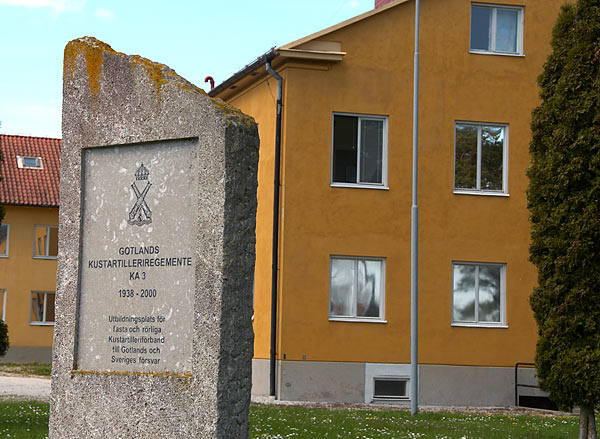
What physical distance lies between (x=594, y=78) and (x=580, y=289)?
10.4 feet

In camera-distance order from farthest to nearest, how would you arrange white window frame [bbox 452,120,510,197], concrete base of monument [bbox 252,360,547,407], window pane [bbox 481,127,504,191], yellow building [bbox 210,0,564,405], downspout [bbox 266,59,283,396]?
window pane [bbox 481,127,504,191] → white window frame [bbox 452,120,510,197] → yellow building [bbox 210,0,564,405] → downspout [bbox 266,59,283,396] → concrete base of monument [bbox 252,360,547,407]

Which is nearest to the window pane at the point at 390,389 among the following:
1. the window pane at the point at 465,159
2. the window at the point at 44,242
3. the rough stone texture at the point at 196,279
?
the window pane at the point at 465,159

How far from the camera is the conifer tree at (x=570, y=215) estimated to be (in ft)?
47.0

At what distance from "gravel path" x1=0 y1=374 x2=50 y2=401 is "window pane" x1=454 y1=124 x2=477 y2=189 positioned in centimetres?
1049

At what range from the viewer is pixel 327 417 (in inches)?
664

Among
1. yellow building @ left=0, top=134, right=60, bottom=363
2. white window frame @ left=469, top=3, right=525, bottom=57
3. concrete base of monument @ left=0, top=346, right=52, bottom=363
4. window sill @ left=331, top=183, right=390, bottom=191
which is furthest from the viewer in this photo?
yellow building @ left=0, top=134, right=60, bottom=363

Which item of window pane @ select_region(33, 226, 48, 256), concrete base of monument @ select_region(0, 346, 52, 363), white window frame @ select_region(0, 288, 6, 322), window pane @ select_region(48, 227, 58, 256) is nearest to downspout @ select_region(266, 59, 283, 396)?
concrete base of monument @ select_region(0, 346, 52, 363)

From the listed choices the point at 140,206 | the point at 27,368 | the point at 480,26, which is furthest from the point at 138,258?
the point at 27,368

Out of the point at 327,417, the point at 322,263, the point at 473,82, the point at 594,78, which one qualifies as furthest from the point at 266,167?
the point at 594,78

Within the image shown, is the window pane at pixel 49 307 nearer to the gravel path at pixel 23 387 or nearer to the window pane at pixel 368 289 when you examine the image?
the gravel path at pixel 23 387

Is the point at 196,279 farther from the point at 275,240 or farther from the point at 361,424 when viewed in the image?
the point at 275,240

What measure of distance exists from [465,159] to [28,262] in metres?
22.2

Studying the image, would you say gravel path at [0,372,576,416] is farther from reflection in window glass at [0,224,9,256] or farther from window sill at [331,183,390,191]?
reflection in window glass at [0,224,9,256]

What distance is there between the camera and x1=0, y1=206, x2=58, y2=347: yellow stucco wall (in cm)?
3888
